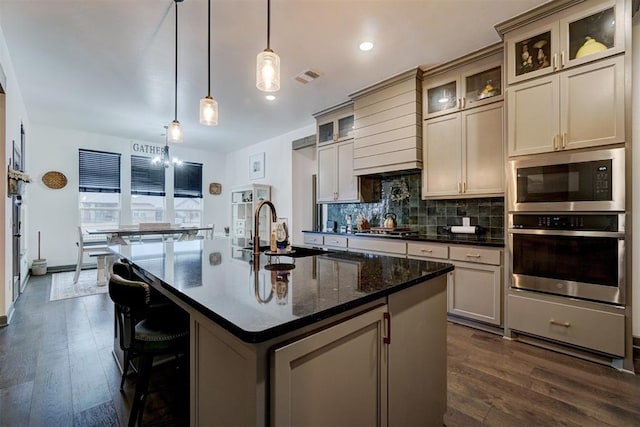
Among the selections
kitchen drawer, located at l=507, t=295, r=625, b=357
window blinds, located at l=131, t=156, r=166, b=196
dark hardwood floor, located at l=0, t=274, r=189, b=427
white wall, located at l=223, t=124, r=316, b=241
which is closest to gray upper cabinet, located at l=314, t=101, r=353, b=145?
white wall, located at l=223, t=124, r=316, b=241

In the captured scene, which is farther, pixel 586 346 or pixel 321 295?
pixel 586 346

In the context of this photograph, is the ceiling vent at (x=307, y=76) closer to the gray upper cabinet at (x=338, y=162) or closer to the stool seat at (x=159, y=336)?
the gray upper cabinet at (x=338, y=162)

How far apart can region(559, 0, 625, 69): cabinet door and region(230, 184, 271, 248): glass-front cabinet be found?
493 cm

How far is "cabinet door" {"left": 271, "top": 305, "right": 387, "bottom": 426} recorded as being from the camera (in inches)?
31.9

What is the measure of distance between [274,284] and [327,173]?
361 centimetres

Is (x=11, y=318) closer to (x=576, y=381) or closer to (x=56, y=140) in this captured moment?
(x=56, y=140)

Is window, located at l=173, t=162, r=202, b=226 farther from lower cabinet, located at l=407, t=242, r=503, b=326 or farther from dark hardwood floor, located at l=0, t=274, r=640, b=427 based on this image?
lower cabinet, located at l=407, t=242, r=503, b=326

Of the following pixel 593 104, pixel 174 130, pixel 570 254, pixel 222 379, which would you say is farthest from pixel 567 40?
pixel 174 130

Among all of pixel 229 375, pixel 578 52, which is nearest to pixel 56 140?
pixel 229 375

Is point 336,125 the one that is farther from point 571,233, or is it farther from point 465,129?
point 571,233

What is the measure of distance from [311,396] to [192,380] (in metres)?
0.49

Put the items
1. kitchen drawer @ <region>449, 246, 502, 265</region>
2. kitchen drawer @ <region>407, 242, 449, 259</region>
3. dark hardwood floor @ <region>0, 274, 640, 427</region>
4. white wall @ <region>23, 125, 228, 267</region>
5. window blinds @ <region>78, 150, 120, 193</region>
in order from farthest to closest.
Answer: window blinds @ <region>78, 150, 120, 193</region>, white wall @ <region>23, 125, 228, 267</region>, kitchen drawer @ <region>407, 242, 449, 259</region>, kitchen drawer @ <region>449, 246, 502, 265</region>, dark hardwood floor @ <region>0, 274, 640, 427</region>

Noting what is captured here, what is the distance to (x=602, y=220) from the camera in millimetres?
2160

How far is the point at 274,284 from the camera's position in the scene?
45.9 inches
